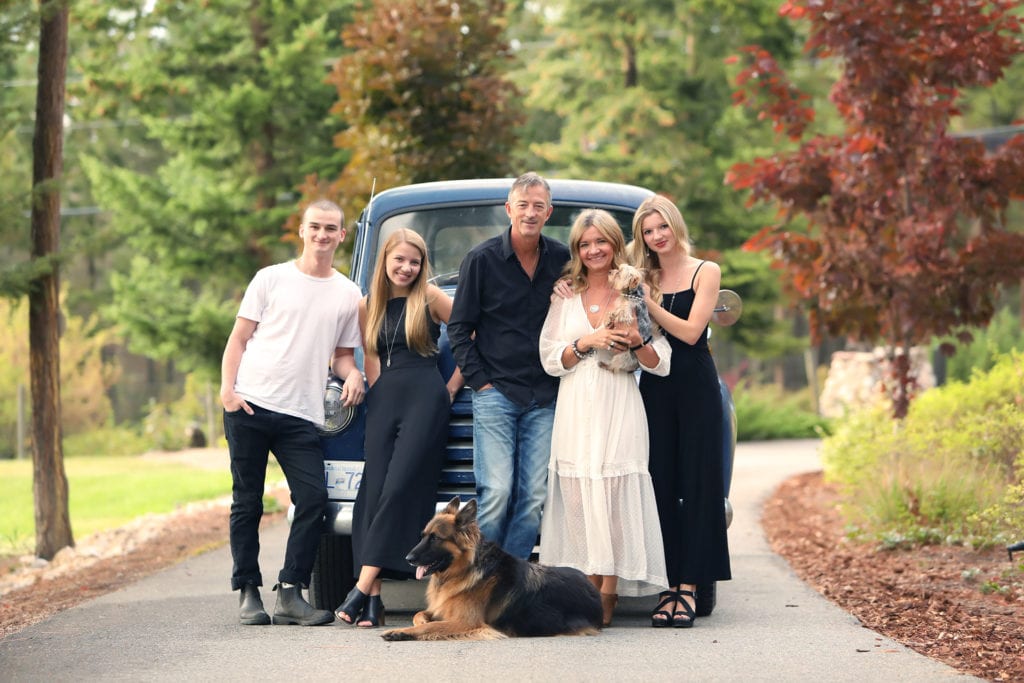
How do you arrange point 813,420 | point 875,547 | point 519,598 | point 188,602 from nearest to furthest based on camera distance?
point 519,598 < point 188,602 < point 875,547 < point 813,420

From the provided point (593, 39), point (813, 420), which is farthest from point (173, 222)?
point (813, 420)

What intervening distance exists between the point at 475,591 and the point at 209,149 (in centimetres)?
1770

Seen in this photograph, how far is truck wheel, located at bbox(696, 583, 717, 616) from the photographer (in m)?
7.98

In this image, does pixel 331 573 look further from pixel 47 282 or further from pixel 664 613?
pixel 47 282

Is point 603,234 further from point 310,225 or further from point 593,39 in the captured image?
point 593,39

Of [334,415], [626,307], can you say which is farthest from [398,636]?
[626,307]

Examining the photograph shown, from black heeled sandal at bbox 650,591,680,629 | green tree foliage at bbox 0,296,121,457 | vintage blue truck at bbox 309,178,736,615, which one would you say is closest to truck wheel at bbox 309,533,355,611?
vintage blue truck at bbox 309,178,736,615

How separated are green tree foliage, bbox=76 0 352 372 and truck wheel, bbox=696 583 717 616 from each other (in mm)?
14821

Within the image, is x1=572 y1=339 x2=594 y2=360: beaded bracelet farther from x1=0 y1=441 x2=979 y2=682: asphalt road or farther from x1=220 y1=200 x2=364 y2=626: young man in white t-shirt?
x1=0 y1=441 x2=979 y2=682: asphalt road

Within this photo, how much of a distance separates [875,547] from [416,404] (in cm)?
475

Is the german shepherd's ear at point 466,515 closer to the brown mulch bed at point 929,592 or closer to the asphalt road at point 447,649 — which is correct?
the asphalt road at point 447,649

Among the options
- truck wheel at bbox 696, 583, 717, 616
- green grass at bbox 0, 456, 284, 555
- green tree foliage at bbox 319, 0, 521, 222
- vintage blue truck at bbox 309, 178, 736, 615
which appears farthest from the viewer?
green grass at bbox 0, 456, 284, 555

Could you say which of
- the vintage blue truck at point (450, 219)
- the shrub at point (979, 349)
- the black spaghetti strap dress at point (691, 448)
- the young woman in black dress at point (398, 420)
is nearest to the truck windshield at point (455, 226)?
the vintage blue truck at point (450, 219)

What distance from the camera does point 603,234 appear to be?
7305mm
